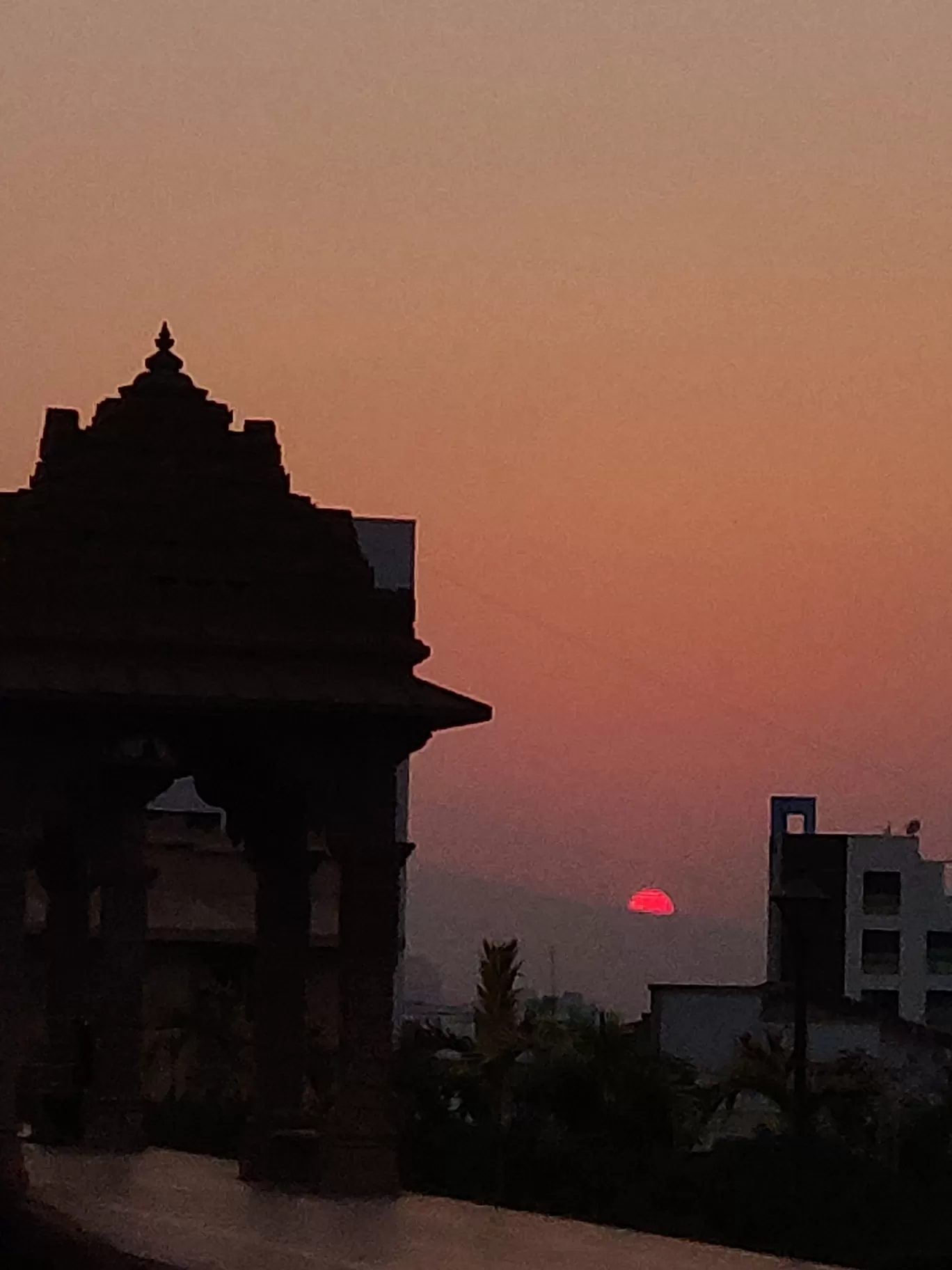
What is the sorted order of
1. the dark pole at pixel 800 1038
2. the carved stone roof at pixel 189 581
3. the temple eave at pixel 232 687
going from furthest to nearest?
the dark pole at pixel 800 1038
the carved stone roof at pixel 189 581
the temple eave at pixel 232 687

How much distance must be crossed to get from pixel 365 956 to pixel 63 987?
24.4 feet

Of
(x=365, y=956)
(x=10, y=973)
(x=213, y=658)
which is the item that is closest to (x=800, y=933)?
(x=365, y=956)

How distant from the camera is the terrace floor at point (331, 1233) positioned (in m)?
15.6

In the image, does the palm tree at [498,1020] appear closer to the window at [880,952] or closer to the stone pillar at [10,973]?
the stone pillar at [10,973]

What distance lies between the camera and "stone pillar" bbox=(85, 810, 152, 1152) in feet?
86.3

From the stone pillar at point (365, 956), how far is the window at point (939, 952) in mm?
84940

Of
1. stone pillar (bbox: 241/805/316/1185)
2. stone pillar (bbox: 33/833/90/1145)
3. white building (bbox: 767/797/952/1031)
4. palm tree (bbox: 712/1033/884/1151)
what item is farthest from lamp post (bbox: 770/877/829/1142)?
white building (bbox: 767/797/952/1031)

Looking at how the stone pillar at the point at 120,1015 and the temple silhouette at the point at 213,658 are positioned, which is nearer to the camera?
the temple silhouette at the point at 213,658

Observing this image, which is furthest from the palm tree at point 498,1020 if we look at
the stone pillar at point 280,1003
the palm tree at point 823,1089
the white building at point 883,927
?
the white building at point 883,927

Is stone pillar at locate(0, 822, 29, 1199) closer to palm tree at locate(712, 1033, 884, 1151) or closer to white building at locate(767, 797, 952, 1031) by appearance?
palm tree at locate(712, 1033, 884, 1151)

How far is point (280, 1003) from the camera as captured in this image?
22.2 m

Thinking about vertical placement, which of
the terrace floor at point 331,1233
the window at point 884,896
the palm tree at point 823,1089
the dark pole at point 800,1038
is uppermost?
the window at point 884,896

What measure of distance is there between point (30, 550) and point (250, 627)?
154cm

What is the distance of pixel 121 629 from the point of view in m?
19.8
